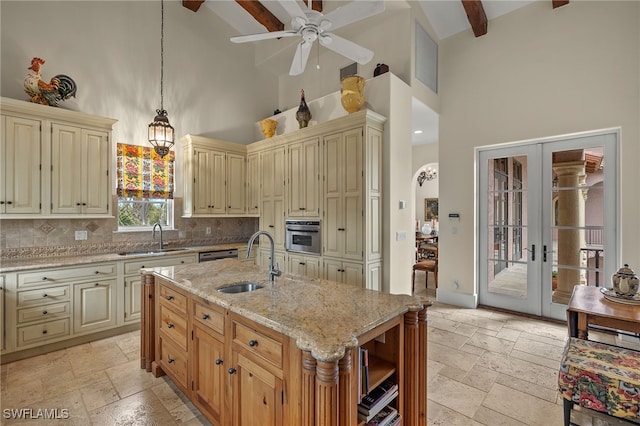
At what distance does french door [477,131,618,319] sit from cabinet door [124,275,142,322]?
4.85 metres

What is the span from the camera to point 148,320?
2.62m

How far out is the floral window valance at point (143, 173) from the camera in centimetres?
413

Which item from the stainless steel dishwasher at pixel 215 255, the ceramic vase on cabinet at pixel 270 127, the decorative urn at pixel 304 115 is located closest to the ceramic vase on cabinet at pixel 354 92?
the decorative urn at pixel 304 115

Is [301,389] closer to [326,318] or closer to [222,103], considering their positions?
[326,318]

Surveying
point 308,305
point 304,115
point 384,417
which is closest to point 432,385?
point 384,417

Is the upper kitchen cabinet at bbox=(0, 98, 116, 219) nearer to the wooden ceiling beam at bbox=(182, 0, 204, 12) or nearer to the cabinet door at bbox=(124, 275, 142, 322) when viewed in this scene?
the cabinet door at bbox=(124, 275, 142, 322)

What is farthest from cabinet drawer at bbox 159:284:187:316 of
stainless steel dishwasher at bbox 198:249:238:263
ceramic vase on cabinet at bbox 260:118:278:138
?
ceramic vase on cabinet at bbox 260:118:278:138

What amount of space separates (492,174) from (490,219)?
2.24 feet

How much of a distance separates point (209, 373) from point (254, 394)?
55 centimetres

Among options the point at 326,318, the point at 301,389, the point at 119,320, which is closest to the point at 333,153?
the point at 326,318

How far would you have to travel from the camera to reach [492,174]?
445 cm

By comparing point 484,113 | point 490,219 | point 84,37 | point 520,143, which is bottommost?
point 490,219

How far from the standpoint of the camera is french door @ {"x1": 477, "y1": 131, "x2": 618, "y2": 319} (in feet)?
11.8

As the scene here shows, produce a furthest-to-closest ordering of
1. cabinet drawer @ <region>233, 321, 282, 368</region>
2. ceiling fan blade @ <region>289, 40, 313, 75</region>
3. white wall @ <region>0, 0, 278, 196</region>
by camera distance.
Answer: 1. white wall @ <region>0, 0, 278, 196</region>
2. ceiling fan blade @ <region>289, 40, 313, 75</region>
3. cabinet drawer @ <region>233, 321, 282, 368</region>
